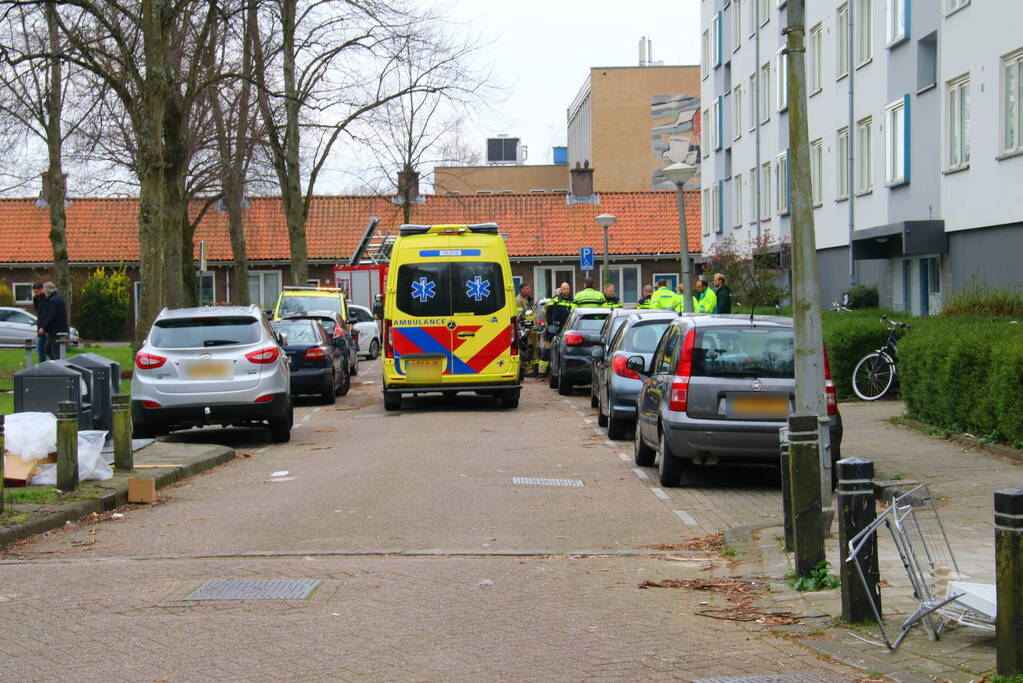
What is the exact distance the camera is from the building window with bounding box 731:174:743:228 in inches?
1657

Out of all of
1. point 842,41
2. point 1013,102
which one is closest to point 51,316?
point 1013,102

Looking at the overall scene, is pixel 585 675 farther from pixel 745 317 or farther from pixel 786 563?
pixel 745 317

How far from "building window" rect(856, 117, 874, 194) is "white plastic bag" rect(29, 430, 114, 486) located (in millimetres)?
20470

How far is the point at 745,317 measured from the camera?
39.9ft

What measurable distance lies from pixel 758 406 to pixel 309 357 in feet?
39.9

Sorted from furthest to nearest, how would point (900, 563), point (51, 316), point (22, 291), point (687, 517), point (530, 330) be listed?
point (22, 291), point (530, 330), point (51, 316), point (687, 517), point (900, 563)

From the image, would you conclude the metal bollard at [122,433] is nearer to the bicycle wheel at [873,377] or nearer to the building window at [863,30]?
the bicycle wheel at [873,377]

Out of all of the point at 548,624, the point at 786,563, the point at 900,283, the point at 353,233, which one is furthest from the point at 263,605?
the point at 353,233

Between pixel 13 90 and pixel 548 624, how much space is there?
1691 cm

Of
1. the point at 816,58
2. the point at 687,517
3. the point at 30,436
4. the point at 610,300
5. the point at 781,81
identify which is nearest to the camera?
the point at 687,517

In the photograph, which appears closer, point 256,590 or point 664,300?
point 256,590

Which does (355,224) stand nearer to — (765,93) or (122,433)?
(765,93)

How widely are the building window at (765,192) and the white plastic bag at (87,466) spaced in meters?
29.1

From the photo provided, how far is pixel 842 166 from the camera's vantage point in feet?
100.0
